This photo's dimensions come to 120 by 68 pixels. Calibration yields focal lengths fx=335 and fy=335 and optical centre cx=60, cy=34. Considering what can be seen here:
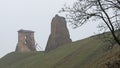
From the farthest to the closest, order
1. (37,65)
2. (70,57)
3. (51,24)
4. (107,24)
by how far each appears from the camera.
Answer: (51,24)
(37,65)
(70,57)
(107,24)

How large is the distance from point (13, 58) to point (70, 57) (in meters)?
41.9

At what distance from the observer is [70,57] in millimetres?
71812

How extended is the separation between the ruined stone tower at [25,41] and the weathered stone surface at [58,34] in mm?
13417

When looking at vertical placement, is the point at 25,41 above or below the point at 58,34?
below

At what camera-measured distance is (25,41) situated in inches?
4695

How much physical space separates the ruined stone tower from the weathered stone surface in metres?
13.4

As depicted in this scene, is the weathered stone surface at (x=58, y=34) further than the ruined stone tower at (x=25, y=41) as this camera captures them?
No

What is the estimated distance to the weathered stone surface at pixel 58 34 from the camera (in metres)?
104

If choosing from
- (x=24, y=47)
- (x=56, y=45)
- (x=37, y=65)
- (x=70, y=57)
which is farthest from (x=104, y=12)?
(x=24, y=47)

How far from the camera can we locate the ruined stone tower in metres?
119

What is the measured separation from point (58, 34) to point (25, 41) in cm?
1719

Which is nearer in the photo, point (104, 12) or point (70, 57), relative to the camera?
point (104, 12)

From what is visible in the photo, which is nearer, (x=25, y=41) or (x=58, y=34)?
(x=58, y=34)

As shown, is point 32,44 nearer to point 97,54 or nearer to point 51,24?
point 51,24
